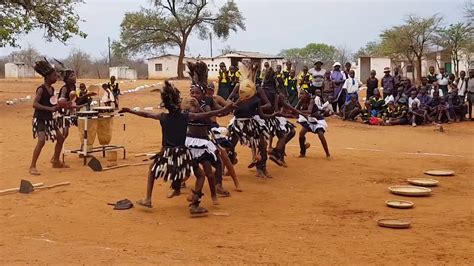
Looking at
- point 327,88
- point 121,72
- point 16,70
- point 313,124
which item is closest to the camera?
point 313,124

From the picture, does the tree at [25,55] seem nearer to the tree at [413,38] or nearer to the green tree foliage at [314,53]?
the green tree foliage at [314,53]

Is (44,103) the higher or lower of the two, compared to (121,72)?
lower

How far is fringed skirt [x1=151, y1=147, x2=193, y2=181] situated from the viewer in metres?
7.00

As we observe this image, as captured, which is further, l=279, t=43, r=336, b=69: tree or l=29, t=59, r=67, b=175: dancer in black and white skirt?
l=279, t=43, r=336, b=69: tree

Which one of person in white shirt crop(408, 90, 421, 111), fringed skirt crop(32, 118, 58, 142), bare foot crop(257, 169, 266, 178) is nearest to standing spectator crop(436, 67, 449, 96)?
person in white shirt crop(408, 90, 421, 111)

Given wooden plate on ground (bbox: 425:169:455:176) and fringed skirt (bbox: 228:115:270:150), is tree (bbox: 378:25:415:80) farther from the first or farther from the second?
fringed skirt (bbox: 228:115:270:150)

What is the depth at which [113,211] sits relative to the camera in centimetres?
713

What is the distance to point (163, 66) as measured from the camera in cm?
5791

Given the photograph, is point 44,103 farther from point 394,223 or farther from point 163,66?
point 163,66

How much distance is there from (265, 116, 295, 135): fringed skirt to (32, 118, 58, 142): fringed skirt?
11.3 ft

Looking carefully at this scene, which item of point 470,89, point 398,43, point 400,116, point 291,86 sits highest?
point 398,43

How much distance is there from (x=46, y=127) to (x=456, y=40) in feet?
112

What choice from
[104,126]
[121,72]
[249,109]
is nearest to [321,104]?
[104,126]

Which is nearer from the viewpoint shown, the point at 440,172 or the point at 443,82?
the point at 440,172
